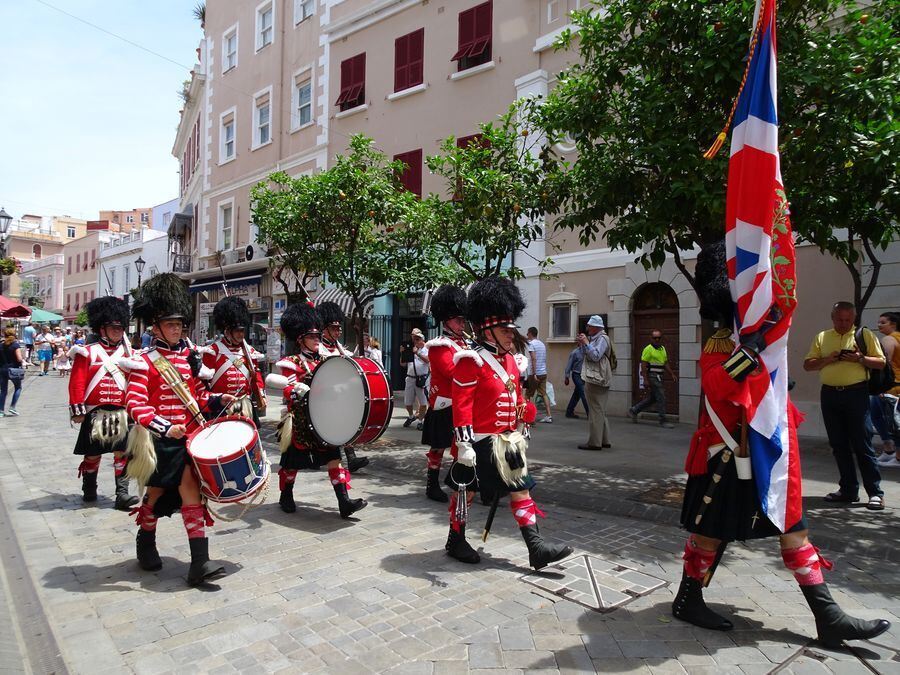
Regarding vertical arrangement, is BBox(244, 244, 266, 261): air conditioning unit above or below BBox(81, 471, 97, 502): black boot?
above

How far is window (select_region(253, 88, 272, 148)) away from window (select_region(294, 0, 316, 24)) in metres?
2.86

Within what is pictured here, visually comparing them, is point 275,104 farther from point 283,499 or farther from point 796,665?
point 796,665

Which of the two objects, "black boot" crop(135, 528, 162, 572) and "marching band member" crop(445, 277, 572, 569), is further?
"black boot" crop(135, 528, 162, 572)

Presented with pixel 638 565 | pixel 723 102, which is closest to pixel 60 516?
pixel 638 565

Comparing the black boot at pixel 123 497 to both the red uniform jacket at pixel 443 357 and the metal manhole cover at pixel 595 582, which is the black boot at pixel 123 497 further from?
the metal manhole cover at pixel 595 582

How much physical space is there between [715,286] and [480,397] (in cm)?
167

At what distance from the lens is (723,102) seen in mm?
6160

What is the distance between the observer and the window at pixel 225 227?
82.2 ft

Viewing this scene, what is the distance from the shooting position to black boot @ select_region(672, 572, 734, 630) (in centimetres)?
345

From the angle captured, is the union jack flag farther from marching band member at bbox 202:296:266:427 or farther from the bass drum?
marching band member at bbox 202:296:266:427

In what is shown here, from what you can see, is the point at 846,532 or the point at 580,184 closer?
the point at 846,532

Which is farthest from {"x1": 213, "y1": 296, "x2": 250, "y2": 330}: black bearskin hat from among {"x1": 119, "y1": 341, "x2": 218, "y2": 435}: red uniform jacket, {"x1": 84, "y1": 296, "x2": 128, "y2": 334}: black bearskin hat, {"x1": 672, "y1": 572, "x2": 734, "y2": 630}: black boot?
{"x1": 672, "y1": 572, "x2": 734, "y2": 630}: black boot

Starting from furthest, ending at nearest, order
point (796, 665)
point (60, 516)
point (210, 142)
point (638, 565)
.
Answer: point (210, 142)
point (60, 516)
point (638, 565)
point (796, 665)

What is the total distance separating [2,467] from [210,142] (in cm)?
2126
